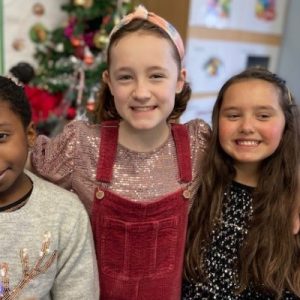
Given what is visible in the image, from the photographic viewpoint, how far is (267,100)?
1.04 meters

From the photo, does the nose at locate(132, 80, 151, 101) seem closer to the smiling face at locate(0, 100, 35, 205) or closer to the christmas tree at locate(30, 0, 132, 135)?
the smiling face at locate(0, 100, 35, 205)

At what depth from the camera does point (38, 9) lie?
2723 millimetres

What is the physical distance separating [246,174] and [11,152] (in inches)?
26.2

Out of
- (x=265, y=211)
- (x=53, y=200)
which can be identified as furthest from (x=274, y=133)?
(x=53, y=200)

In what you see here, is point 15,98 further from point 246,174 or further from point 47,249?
point 246,174

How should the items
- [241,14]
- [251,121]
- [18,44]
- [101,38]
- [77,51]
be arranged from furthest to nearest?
[241,14], [18,44], [77,51], [101,38], [251,121]

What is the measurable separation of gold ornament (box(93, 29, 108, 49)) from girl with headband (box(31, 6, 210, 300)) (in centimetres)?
152

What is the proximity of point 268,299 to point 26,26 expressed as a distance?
7.78 ft

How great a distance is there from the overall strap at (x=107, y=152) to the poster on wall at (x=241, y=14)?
1.62 metres

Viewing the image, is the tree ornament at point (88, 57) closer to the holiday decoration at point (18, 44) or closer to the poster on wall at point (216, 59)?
the holiday decoration at point (18, 44)

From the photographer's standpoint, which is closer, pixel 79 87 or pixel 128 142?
pixel 128 142

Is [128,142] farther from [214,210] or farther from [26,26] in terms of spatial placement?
[26,26]

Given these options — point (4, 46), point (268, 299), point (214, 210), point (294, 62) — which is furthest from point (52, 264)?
point (294, 62)

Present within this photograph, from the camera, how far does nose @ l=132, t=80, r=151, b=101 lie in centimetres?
93
